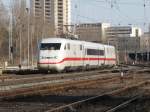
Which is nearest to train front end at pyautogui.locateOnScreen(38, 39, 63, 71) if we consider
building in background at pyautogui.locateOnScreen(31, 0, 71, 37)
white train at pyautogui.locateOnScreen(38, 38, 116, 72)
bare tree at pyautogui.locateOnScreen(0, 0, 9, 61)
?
white train at pyautogui.locateOnScreen(38, 38, 116, 72)

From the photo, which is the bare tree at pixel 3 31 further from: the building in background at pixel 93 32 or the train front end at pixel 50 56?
the train front end at pixel 50 56

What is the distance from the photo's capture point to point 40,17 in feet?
330

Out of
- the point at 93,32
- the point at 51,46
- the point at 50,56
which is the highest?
the point at 93,32

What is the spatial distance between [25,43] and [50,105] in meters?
78.8

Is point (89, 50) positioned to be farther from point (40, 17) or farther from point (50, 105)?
point (40, 17)

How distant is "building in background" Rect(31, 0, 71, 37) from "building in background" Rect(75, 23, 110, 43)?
5.89m

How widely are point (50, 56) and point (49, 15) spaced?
238ft

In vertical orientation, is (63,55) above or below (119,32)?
below

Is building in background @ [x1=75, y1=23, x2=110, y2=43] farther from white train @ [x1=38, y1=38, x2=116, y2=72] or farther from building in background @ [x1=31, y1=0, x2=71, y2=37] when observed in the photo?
white train @ [x1=38, y1=38, x2=116, y2=72]

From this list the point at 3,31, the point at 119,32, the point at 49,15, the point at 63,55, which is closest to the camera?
the point at 63,55

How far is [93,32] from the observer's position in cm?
12269

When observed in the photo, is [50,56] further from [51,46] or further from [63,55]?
[63,55]

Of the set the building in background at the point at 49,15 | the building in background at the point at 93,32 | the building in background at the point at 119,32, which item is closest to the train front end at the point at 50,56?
the building in background at the point at 49,15

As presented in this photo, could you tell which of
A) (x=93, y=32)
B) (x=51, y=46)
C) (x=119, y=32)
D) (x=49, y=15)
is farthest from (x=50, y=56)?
(x=119, y=32)
